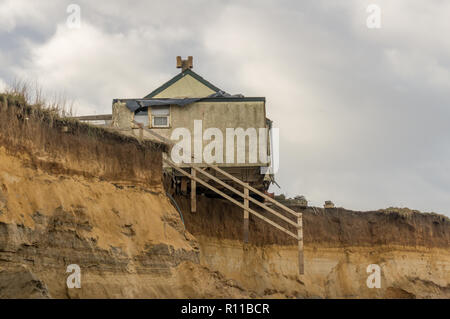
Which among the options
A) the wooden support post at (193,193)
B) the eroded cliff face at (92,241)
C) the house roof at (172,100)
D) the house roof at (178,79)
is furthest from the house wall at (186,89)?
the eroded cliff face at (92,241)

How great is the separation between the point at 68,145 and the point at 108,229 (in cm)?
278

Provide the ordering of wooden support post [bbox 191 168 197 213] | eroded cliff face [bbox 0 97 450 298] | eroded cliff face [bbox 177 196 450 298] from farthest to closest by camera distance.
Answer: eroded cliff face [bbox 177 196 450 298] < wooden support post [bbox 191 168 197 213] < eroded cliff face [bbox 0 97 450 298]

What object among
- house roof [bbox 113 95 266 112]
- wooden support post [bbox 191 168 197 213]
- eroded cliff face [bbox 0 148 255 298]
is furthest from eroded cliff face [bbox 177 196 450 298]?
eroded cliff face [bbox 0 148 255 298]

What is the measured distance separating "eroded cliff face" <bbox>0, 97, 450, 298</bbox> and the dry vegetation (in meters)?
0.03

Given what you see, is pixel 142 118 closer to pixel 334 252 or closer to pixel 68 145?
pixel 68 145

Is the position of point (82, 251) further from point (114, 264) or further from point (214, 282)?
point (214, 282)

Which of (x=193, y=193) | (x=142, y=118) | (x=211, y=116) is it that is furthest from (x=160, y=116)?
(x=193, y=193)

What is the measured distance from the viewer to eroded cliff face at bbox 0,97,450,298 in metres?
18.3

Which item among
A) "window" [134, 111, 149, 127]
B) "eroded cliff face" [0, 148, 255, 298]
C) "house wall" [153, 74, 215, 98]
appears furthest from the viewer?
"house wall" [153, 74, 215, 98]

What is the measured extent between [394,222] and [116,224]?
18820 mm

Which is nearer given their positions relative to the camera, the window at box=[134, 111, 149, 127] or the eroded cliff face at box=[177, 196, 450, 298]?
the window at box=[134, 111, 149, 127]

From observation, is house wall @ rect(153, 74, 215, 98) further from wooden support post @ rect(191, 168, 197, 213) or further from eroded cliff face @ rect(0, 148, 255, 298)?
eroded cliff face @ rect(0, 148, 255, 298)

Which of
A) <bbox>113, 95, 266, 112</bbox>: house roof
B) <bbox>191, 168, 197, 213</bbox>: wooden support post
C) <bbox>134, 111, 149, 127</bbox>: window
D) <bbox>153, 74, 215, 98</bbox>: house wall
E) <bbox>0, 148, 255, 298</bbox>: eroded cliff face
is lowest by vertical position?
<bbox>0, 148, 255, 298</bbox>: eroded cliff face

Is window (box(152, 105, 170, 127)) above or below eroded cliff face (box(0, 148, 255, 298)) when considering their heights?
above
